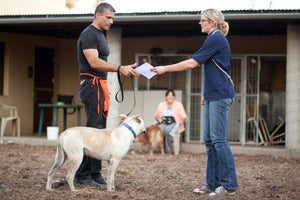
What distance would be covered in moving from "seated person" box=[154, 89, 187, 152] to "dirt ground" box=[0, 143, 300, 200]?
20.7 inches

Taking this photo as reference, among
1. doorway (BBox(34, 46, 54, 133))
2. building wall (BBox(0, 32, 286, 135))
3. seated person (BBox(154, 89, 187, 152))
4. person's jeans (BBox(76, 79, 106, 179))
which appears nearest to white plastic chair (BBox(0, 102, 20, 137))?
building wall (BBox(0, 32, 286, 135))

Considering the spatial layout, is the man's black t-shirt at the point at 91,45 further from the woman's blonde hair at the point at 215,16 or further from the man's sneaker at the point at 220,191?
the man's sneaker at the point at 220,191

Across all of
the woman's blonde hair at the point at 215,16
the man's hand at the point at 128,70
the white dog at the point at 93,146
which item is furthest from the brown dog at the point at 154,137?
the woman's blonde hair at the point at 215,16

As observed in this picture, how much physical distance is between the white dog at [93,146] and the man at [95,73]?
0.36 m

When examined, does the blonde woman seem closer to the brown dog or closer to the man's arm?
the man's arm

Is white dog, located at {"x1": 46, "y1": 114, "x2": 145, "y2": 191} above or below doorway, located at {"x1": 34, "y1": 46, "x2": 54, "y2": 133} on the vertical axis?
below

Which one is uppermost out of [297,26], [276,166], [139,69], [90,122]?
[297,26]

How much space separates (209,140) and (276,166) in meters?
4.66

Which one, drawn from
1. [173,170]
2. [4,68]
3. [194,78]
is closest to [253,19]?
[194,78]

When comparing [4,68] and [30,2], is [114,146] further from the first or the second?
[4,68]

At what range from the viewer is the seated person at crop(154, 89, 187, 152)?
14.3 m

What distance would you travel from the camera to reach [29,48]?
1819 centimetres

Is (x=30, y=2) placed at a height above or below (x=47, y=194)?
above

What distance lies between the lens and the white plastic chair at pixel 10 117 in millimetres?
16141
